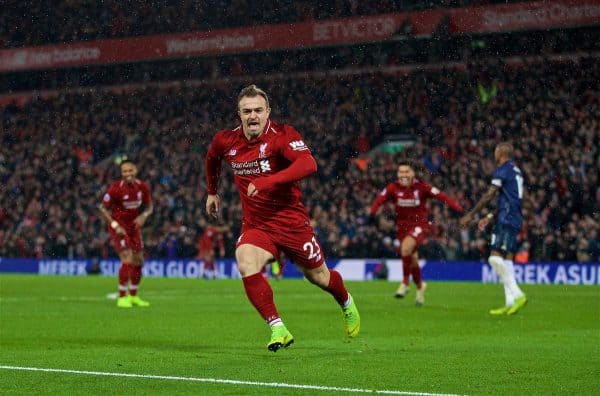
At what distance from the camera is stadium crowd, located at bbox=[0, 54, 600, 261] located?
3130 centimetres

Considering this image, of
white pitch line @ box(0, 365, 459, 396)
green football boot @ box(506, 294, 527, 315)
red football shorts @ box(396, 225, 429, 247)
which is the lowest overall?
white pitch line @ box(0, 365, 459, 396)

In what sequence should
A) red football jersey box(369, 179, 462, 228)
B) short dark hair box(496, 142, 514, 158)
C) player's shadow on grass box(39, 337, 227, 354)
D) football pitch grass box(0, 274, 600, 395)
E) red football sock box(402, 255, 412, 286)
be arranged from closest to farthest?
1. football pitch grass box(0, 274, 600, 395)
2. player's shadow on grass box(39, 337, 227, 354)
3. short dark hair box(496, 142, 514, 158)
4. red football jersey box(369, 179, 462, 228)
5. red football sock box(402, 255, 412, 286)

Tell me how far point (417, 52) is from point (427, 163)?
6.74 metres

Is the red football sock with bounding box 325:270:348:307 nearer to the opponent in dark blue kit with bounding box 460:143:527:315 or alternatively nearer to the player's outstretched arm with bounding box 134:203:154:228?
the opponent in dark blue kit with bounding box 460:143:527:315

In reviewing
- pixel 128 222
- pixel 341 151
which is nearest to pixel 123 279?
pixel 128 222

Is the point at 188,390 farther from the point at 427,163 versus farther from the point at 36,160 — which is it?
the point at 36,160

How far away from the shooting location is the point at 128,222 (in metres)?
19.4

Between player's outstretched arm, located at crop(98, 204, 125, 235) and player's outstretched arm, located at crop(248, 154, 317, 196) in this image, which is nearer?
player's outstretched arm, located at crop(248, 154, 317, 196)

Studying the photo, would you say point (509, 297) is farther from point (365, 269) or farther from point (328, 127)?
point (328, 127)

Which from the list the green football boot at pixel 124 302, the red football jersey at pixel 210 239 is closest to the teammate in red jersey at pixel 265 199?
the green football boot at pixel 124 302

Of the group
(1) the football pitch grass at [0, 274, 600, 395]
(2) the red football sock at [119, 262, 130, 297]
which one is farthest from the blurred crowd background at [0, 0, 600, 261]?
(2) the red football sock at [119, 262, 130, 297]

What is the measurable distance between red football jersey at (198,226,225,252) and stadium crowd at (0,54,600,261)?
2.11ft

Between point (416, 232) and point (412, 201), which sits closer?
point (416, 232)

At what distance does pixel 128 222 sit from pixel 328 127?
20.7 metres
